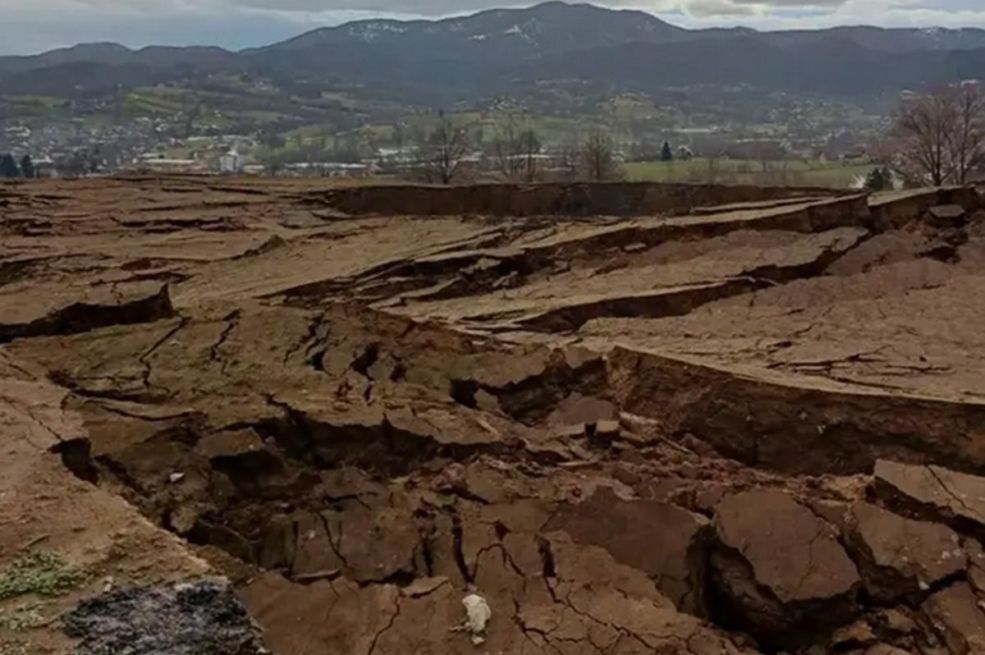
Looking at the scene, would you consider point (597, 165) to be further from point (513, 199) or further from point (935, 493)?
point (935, 493)

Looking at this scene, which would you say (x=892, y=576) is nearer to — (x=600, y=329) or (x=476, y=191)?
(x=600, y=329)

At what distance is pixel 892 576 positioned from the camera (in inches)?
175

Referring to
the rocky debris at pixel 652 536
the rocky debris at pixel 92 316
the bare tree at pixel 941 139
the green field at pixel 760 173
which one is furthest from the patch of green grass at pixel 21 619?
the green field at pixel 760 173

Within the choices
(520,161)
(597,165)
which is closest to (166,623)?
(597,165)

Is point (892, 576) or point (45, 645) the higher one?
point (45, 645)

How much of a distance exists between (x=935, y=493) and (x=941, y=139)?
2657 cm

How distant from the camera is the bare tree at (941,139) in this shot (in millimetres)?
28020

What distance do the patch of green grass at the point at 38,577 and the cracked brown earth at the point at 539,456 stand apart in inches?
2.3

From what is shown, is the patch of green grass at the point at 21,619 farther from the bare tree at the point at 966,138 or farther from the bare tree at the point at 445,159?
the bare tree at the point at 966,138

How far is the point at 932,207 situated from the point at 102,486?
31.1ft

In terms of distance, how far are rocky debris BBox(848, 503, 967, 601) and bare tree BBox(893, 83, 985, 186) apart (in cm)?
2531

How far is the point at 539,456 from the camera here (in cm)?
543

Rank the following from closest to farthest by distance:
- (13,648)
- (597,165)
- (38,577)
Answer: (13,648) < (38,577) < (597,165)

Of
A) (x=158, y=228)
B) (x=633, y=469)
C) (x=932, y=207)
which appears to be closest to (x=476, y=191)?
(x=158, y=228)
